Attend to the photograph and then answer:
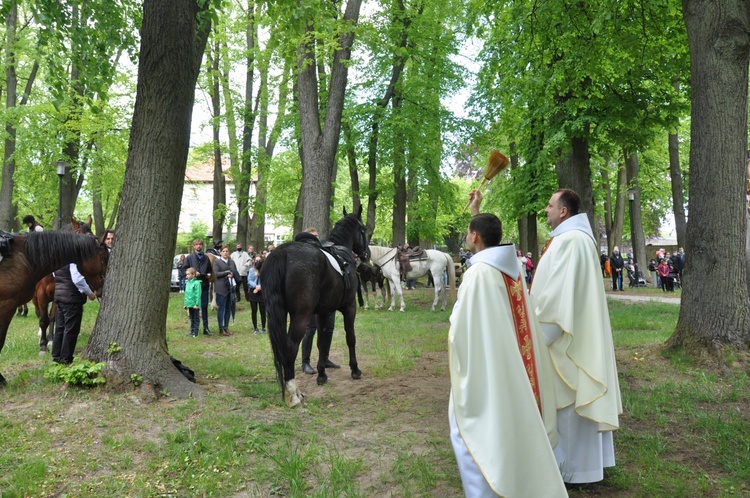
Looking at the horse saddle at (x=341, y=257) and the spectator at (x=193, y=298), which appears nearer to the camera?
the horse saddle at (x=341, y=257)

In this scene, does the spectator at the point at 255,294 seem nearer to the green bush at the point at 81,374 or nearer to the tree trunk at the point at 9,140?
the green bush at the point at 81,374

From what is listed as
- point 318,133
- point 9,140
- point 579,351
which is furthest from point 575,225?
point 9,140

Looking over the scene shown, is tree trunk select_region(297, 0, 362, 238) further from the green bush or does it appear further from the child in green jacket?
the green bush

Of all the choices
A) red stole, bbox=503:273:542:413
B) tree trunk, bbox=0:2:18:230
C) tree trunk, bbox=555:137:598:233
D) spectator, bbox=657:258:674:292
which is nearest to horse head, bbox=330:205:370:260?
red stole, bbox=503:273:542:413

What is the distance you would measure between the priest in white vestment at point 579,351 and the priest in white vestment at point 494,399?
A: 65cm

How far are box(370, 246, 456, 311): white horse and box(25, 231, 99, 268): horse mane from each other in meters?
11.3


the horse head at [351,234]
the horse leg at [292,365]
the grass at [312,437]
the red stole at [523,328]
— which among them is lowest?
the grass at [312,437]

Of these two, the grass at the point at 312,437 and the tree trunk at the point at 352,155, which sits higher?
the tree trunk at the point at 352,155

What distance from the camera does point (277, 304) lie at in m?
6.44

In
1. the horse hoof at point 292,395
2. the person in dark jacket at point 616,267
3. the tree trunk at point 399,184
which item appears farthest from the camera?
the person in dark jacket at point 616,267

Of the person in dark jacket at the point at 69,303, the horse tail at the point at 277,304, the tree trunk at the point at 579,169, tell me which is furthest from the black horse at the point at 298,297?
the tree trunk at the point at 579,169

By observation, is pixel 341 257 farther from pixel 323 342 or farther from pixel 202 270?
pixel 202 270

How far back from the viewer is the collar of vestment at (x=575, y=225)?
4.26 metres

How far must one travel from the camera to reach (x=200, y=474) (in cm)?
415
